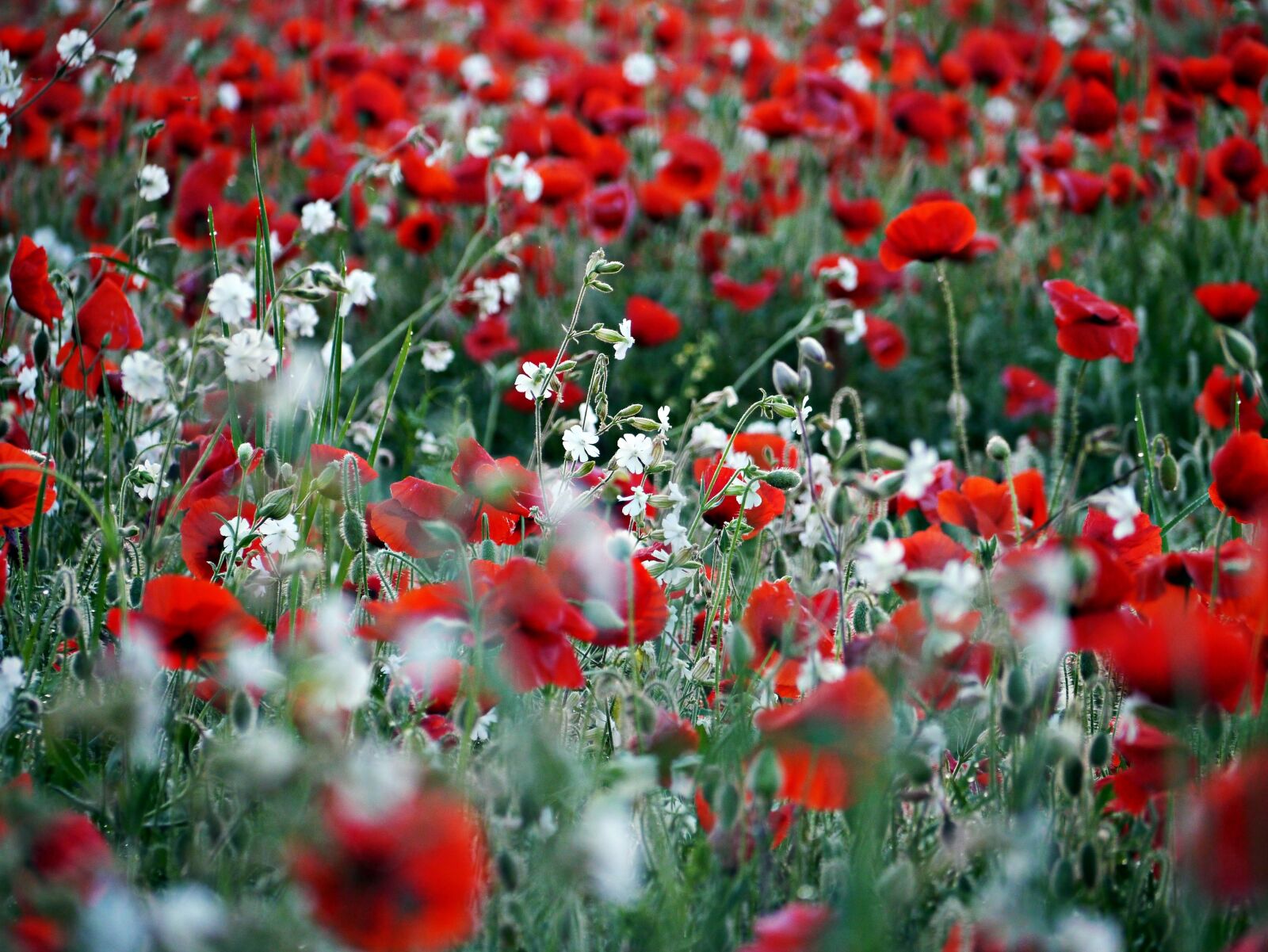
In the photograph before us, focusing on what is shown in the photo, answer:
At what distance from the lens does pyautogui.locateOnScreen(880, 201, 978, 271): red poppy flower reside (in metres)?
1.72

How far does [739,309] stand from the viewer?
301 centimetres

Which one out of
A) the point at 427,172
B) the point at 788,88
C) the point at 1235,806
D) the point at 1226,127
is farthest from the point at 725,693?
the point at 1226,127

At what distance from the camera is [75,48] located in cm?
178

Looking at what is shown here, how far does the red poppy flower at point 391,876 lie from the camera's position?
66cm

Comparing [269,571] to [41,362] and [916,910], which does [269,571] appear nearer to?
[41,362]

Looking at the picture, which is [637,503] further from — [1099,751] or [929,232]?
[929,232]

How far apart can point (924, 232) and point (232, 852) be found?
3.98 ft

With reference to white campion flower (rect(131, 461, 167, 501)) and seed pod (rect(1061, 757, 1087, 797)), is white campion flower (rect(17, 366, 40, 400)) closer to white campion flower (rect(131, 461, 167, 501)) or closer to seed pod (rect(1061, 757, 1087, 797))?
white campion flower (rect(131, 461, 167, 501))

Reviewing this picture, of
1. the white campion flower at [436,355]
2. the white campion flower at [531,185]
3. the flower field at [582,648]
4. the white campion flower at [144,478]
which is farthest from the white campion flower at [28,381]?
the white campion flower at [531,185]

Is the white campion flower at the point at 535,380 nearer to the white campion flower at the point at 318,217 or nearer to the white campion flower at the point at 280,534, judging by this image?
the white campion flower at the point at 280,534

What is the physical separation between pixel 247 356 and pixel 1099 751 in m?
0.87

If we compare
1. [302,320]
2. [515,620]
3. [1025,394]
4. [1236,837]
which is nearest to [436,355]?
[302,320]

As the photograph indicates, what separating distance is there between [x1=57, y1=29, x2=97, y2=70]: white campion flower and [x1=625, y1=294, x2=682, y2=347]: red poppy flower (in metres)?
1.05

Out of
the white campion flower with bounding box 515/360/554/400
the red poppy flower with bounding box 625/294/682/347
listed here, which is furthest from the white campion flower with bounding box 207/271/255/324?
the red poppy flower with bounding box 625/294/682/347
